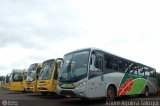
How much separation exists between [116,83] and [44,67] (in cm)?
602

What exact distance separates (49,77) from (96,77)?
5277 millimetres

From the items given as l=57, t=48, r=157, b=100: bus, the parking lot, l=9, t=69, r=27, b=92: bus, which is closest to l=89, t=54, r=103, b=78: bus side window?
l=57, t=48, r=157, b=100: bus

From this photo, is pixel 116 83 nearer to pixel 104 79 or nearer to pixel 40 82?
pixel 104 79

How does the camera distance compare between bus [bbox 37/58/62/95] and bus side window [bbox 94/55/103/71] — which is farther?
bus [bbox 37/58/62/95]

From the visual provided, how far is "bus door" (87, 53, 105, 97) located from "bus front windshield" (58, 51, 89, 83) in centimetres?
38

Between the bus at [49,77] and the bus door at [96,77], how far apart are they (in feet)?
14.9

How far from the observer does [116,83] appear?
1917 cm

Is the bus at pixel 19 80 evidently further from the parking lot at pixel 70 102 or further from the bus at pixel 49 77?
the parking lot at pixel 70 102

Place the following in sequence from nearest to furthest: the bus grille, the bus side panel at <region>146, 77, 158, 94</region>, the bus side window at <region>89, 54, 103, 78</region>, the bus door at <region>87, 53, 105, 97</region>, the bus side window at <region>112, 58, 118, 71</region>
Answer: the bus grille → the bus door at <region>87, 53, 105, 97</region> → the bus side window at <region>89, 54, 103, 78</region> → the bus side window at <region>112, 58, 118, 71</region> → the bus side panel at <region>146, 77, 158, 94</region>

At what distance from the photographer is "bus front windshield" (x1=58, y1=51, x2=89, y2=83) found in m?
16.5

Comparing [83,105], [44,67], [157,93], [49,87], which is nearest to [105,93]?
[83,105]

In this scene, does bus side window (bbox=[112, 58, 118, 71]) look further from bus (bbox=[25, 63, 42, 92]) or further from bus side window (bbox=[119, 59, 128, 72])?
bus (bbox=[25, 63, 42, 92])

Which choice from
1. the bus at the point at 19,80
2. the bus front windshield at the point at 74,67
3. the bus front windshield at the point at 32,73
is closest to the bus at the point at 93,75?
the bus front windshield at the point at 74,67

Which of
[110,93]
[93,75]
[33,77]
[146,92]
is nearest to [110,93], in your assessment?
[110,93]
